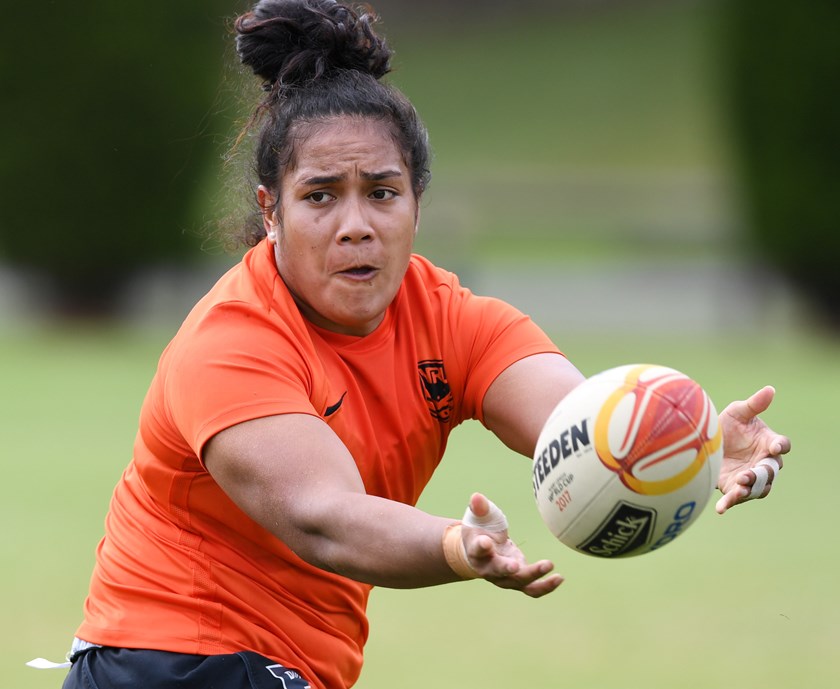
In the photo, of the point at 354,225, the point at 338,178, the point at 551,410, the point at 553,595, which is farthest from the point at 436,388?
the point at 553,595

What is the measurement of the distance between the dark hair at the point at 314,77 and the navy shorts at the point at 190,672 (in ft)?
4.52

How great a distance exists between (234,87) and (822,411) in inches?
416

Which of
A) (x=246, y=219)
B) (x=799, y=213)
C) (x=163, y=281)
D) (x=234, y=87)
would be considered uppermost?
(x=234, y=87)

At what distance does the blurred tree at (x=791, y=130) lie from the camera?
18.4 m

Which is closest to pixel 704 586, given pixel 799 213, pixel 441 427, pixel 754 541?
pixel 754 541

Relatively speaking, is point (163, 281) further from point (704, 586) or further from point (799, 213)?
point (704, 586)

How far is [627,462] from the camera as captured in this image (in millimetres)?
3547

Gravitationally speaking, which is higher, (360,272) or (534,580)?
(360,272)

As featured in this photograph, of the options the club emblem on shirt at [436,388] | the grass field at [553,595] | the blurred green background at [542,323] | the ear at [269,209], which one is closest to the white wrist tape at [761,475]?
the club emblem on shirt at [436,388]

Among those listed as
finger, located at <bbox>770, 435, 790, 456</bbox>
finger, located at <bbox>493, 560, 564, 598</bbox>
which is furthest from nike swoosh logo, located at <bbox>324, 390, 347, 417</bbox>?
finger, located at <bbox>770, 435, 790, 456</bbox>

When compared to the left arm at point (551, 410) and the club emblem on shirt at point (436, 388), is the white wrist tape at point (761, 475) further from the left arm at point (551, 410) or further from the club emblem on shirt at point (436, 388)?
the club emblem on shirt at point (436, 388)

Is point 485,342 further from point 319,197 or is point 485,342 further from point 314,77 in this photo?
point 314,77

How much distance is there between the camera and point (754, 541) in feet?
33.5

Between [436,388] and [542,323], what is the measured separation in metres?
16.1
